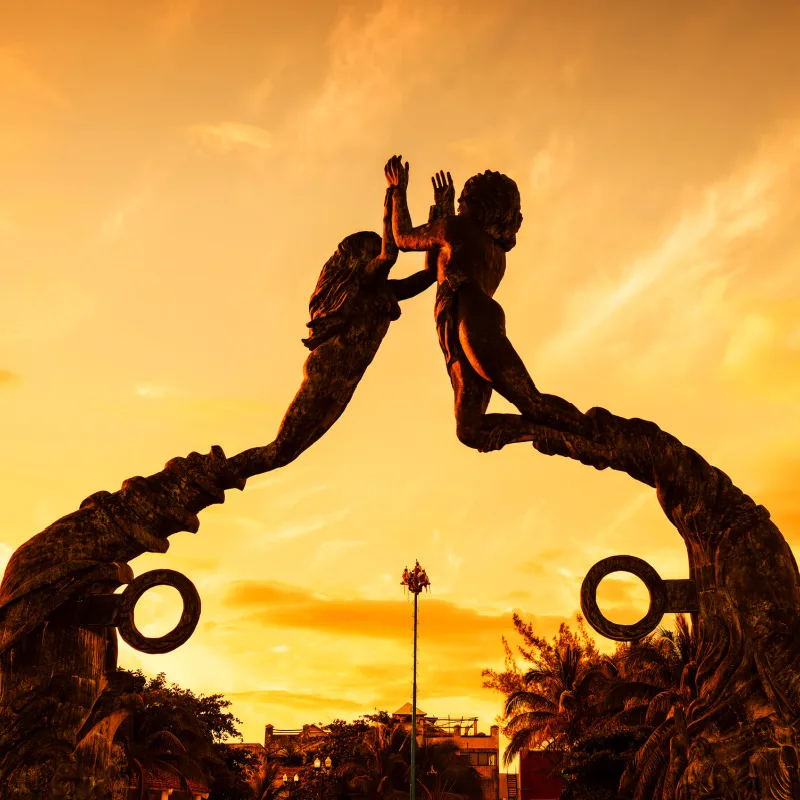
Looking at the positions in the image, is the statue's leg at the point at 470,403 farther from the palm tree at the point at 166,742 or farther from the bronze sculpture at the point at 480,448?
the palm tree at the point at 166,742

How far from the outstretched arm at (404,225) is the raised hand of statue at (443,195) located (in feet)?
0.71

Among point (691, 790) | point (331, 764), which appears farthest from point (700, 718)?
point (331, 764)

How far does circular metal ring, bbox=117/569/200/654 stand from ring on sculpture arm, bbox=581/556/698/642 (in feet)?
7.67

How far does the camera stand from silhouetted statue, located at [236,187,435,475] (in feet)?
22.3

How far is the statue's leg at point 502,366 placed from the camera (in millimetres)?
6316

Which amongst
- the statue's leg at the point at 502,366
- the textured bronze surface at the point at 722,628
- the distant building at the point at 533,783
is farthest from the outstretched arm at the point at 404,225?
the distant building at the point at 533,783

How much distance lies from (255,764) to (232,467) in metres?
25.5

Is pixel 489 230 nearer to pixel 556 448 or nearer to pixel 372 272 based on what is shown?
pixel 372 272

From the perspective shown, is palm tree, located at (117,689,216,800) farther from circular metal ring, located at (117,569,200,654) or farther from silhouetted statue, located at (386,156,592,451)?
silhouetted statue, located at (386,156,592,451)

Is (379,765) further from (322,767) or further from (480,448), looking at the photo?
(480,448)

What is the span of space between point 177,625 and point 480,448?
2.15 meters

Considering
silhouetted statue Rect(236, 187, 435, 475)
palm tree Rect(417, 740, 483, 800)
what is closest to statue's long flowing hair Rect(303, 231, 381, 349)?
silhouetted statue Rect(236, 187, 435, 475)

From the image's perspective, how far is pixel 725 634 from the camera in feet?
18.7

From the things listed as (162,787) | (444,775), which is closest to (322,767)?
(444,775)
